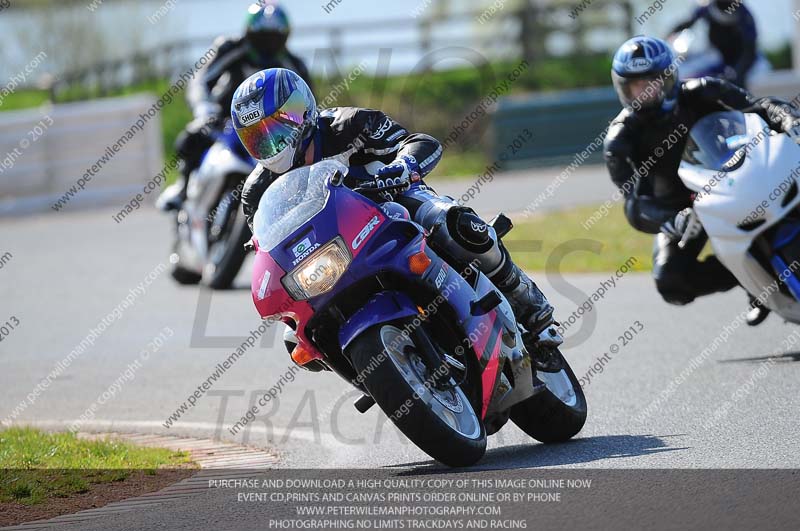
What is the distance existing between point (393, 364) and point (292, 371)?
3991mm

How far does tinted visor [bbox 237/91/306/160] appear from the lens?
651 centimetres

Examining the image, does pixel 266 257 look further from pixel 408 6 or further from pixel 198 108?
pixel 408 6

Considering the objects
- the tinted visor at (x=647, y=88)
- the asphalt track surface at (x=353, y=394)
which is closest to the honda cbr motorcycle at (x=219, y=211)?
the asphalt track surface at (x=353, y=394)

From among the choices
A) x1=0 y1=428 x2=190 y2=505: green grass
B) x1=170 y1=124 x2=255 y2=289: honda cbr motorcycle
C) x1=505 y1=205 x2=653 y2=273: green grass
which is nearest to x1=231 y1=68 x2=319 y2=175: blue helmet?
x1=0 y1=428 x2=190 y2=505: green grass

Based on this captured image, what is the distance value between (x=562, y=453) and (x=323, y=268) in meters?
1.47

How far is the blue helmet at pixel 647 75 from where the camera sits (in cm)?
871

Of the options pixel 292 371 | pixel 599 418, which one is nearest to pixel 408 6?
pixel 292 371

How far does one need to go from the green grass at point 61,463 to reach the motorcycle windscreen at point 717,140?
3603 mm

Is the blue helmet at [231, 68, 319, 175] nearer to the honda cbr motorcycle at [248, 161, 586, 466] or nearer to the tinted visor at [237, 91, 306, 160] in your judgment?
the tinted visor at [237, 91, 306, 160]

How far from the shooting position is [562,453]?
21.3ft

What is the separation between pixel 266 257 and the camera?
614 centimetres

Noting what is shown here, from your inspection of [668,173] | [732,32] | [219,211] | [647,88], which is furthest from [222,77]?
[732,32]

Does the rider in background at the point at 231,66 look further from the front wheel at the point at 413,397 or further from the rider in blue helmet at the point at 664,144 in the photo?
the front wheel at the point at 413,397

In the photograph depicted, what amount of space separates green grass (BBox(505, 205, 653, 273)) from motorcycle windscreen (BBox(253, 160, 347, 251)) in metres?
8.08
